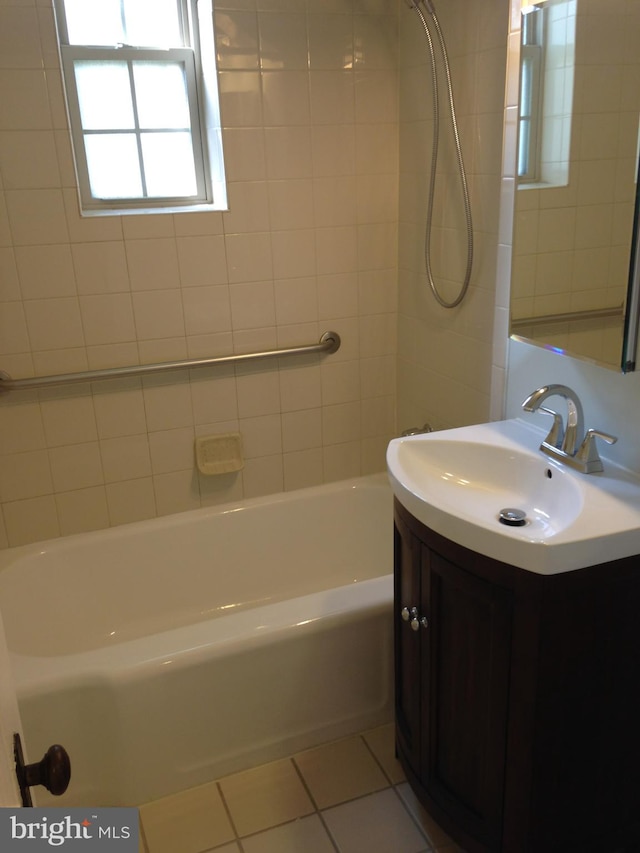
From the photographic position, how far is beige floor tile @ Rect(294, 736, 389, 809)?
186 centimetres

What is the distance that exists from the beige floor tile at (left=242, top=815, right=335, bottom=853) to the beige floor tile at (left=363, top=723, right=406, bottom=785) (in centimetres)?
24

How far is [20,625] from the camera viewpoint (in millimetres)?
Answer: 2107

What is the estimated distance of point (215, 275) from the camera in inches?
89.4

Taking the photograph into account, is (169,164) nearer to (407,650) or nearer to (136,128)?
(136,128)

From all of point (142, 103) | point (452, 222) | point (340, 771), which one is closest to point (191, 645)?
point (340, 771)

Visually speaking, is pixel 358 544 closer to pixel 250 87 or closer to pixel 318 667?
pixel 318 667

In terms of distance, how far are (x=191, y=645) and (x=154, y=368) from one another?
87cm

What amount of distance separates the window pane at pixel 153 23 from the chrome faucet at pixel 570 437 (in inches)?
62.6

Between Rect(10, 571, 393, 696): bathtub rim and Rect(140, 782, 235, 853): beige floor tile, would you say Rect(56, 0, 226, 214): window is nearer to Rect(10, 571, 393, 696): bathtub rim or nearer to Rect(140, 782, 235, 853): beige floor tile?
Result: Rect(10, 571, 393, 696): bathtub rim

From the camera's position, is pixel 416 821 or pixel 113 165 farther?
pixel 113 165

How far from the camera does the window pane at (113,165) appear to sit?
2236mm

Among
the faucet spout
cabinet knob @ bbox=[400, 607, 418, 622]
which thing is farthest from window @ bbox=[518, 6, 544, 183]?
cabinet knob @ bbox=[400, 607, 418, 622]

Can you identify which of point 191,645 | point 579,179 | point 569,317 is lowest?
point 191,645

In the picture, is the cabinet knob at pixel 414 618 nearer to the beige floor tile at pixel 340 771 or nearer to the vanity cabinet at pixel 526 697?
the vanity cabinet at pixel 526 697
